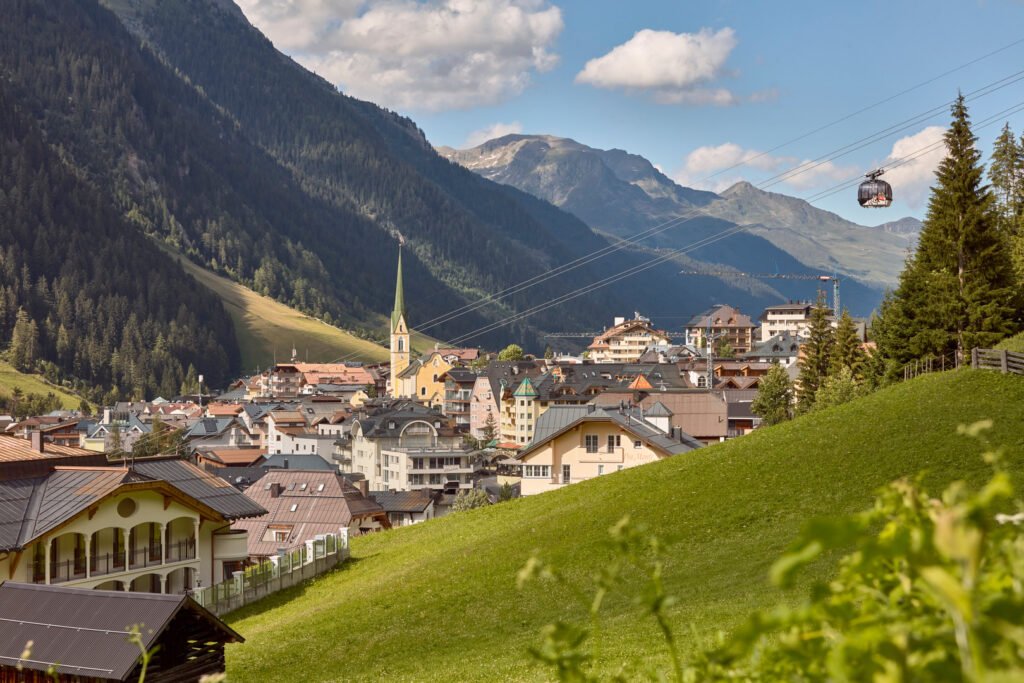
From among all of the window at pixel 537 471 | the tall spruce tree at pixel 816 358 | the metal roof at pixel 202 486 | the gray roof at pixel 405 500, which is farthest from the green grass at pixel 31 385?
the metal roof at pixel 202 486

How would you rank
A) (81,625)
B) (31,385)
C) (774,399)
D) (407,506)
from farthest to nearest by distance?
(31,385), (774,399), (407,506), (81,625)

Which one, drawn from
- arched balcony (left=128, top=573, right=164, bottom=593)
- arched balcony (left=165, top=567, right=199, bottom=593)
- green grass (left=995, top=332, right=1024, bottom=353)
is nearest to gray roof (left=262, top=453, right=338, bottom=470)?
arched balcony (left=165, top=567, right=199, bottom=593)

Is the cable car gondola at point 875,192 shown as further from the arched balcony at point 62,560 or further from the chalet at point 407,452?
the chalet at point 407,452

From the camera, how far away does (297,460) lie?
96.3m

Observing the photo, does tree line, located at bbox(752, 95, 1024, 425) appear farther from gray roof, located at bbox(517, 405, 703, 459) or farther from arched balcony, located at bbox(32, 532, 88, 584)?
arched balcony, located at bbox(32, 532, 88, 584)

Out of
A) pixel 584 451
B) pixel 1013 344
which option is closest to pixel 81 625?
pixel 1013 344

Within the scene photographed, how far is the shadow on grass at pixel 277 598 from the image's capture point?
1276 inches

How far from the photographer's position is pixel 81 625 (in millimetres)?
17359

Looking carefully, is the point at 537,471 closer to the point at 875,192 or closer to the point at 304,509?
the point at 304,509

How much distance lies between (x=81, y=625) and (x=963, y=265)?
4050 centimetres

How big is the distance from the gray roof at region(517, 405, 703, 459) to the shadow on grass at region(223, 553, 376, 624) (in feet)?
72.4

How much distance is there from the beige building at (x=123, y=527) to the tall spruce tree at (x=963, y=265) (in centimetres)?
2983

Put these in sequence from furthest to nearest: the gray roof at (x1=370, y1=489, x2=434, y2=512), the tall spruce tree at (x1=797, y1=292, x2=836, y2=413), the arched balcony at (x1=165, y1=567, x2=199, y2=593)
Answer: the tall spruce tree at (x1=797, y1=292, x2=836, y2=413), the gray roof at (x1=370, y1=489, x2=434, y2=512), the arched balcony at (x1=165, y1=567, x2=199, y2=593)

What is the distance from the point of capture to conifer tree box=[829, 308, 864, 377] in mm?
77269
